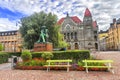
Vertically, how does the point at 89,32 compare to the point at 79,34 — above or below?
above

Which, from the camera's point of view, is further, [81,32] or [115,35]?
[115,35]

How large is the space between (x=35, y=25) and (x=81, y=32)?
3474 centimetres

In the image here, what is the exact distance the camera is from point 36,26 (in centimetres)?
4144

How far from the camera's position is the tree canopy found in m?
41.4

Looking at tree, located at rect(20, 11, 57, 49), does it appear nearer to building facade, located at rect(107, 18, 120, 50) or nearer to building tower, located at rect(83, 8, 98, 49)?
building tower, located at rect(83, 8, 98, 49)

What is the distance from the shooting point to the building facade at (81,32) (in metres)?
71.8

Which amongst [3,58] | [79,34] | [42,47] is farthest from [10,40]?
[3,58]

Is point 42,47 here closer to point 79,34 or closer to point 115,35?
point 79,34

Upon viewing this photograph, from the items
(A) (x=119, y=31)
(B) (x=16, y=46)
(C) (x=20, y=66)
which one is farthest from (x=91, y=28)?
(C) (x=20, y=66)

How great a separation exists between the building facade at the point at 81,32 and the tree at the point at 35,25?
28.7m

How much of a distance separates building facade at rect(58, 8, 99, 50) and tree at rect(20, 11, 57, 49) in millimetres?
28723

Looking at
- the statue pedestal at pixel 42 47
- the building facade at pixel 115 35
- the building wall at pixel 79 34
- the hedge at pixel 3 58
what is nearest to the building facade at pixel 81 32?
the building wall at pixel 79 34

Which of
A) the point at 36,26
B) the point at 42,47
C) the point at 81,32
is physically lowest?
the point at 42,47

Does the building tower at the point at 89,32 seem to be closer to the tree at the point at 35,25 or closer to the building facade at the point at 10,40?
the tree at the point at 35,25
